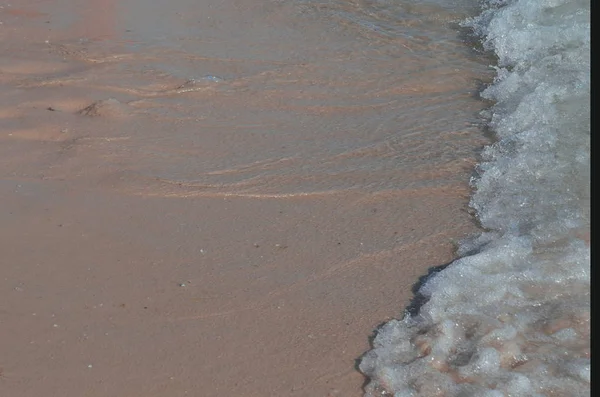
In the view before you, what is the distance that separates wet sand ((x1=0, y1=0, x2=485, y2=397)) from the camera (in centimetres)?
292

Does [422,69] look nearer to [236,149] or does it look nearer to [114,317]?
[236,149]

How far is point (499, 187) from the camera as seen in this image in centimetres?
397

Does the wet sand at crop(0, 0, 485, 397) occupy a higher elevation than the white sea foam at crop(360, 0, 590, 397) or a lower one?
lower

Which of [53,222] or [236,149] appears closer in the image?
[53,222]

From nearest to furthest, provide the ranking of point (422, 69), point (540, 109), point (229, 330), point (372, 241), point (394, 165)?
point (229, 330) → point (372, 241) → point (394, 165) → point (540, 109) → point (422, 69)

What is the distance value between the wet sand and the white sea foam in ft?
0.38

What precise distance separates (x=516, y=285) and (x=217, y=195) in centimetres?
139

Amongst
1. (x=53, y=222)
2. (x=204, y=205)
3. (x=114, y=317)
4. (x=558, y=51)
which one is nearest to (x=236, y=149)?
(x=204, y=205)

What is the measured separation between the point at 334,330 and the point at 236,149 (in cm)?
154

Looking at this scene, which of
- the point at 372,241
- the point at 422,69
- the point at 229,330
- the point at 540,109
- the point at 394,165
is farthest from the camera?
the point at 422,69

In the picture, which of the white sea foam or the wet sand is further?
the wet sand

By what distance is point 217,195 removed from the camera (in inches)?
153

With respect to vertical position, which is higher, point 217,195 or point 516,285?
point 516,285

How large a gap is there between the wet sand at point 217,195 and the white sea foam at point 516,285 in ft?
0.38
